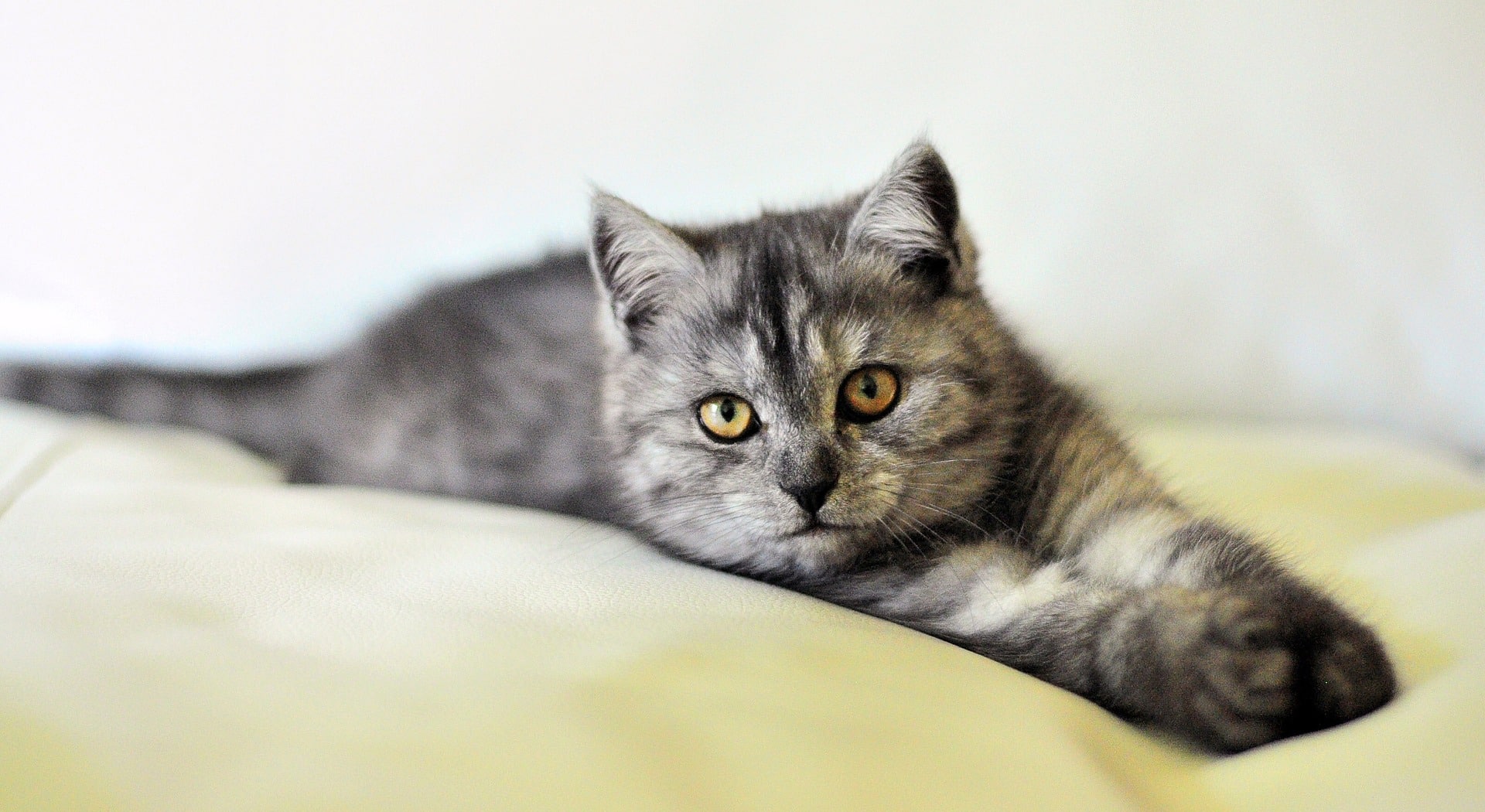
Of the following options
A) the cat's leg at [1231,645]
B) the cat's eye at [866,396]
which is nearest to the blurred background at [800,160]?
the cat's eye at [866,396]

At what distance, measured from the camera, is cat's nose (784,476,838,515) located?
1.32 metres

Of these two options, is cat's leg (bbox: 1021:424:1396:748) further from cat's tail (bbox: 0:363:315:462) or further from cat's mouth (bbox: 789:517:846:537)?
cat's tail (bbox: 0:363:315:462)

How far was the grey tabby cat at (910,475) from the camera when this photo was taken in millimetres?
1008

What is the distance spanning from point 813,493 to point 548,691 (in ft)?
1.73

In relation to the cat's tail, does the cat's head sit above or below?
above

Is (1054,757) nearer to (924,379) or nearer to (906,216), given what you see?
(924,379)

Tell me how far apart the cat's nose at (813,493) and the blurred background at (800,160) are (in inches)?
36.1

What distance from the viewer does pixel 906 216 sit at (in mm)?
1510

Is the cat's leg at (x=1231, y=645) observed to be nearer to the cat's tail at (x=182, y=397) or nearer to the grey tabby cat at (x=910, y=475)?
the grey tabby cat at (x=910, y=475)

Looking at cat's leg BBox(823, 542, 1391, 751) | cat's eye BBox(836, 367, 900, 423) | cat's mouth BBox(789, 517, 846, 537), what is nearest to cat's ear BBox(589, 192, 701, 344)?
cat's eye BBox(836, 367, 900, 423)

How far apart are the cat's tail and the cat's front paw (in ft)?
5.88

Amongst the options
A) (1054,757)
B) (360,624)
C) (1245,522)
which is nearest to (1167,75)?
(1245,522)

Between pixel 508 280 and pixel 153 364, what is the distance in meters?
0.86

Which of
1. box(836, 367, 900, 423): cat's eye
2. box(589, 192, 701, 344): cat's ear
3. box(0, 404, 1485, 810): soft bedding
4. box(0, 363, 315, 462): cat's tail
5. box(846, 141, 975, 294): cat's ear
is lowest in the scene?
box(0, 363, 315, 462): cat's tail
